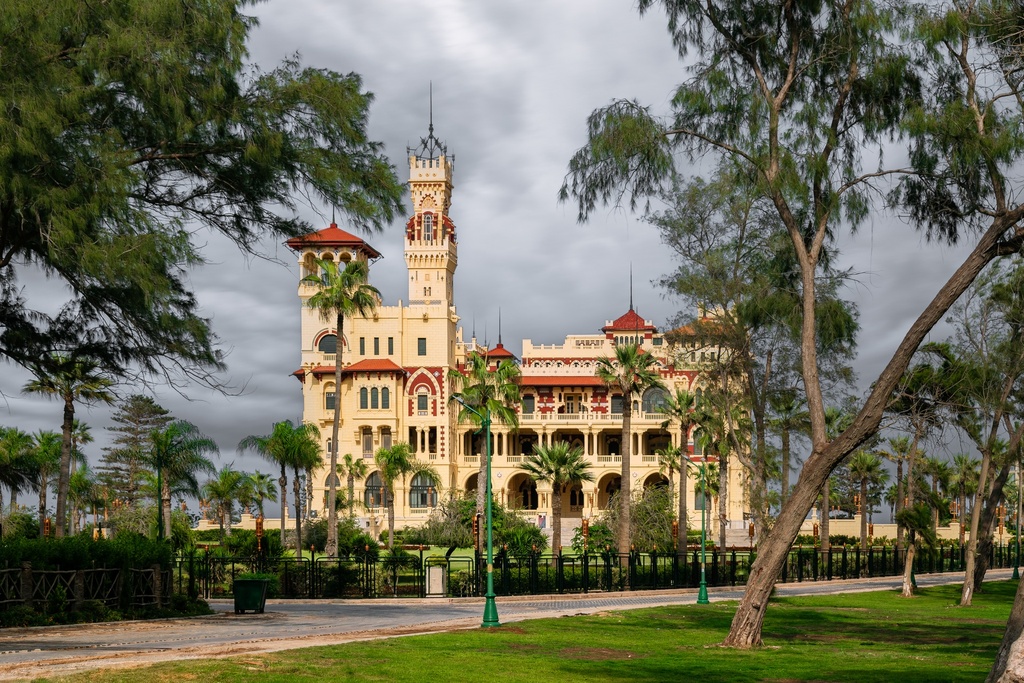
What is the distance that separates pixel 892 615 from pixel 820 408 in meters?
11.9

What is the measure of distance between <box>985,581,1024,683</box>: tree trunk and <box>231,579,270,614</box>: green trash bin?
22.6 metres

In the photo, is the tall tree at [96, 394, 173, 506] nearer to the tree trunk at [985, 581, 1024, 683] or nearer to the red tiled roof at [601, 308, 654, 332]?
the red tiled roof at [601, 308, 654, 332]

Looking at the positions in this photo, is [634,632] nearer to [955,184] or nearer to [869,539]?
[955,184]

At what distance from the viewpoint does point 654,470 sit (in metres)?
97.9

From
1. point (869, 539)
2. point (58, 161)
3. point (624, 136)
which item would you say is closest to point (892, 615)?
point (624, 136)

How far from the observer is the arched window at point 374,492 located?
9562 cm

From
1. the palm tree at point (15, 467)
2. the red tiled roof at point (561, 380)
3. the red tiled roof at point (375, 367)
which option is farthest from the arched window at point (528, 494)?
the palm tree at point (15, 467)

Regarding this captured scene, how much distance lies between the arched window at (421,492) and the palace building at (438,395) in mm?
97

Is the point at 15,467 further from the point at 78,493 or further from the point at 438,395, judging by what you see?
the point at 438,395

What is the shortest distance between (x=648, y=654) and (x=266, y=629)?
9532mm

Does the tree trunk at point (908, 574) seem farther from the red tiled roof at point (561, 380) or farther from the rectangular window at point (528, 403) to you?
the rectangular window at point (528, 403)

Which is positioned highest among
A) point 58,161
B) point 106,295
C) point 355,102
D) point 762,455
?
point 355,102

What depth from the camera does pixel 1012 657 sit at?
11859 mm

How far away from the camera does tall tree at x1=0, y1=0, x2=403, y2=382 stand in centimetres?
2116
